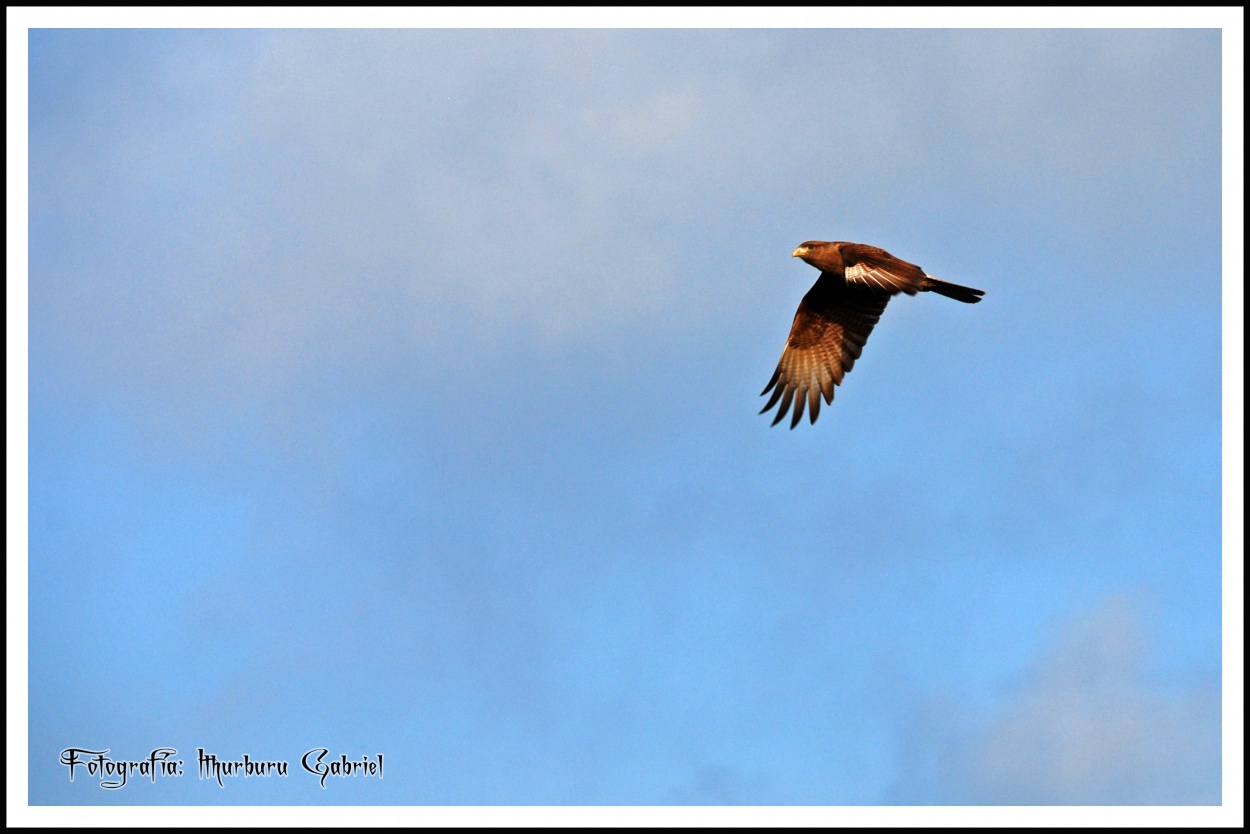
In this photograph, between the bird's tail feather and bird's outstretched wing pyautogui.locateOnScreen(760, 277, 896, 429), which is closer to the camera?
the bird's tail feather

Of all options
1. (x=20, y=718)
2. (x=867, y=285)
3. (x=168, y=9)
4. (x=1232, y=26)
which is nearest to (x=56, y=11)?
(x=168, y=9)

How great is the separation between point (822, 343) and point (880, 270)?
2.09m

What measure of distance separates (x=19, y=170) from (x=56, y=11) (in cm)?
237

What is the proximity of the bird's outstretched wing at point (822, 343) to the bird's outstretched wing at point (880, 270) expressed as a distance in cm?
87

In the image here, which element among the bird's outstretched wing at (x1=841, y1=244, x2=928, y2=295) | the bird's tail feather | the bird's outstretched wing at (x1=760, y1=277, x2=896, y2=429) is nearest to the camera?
the bird's outstretched wing at (x1=841, y1=244, x2=928, y2=295)

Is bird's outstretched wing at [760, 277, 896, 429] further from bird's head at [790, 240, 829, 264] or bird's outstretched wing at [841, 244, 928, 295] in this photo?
bird's outstretched wing at [841, 244, 928, 295]

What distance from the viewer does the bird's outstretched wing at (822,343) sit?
19.4 metres

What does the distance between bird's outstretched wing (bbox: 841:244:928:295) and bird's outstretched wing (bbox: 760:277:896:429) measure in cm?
87

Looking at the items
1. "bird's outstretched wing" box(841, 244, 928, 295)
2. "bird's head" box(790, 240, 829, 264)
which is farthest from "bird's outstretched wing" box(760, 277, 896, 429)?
"bird's outstretched wing" box(841, 244, 928, 295)

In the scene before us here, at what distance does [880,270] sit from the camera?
17766mm

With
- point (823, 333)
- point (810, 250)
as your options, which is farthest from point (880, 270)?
point (823, 333)

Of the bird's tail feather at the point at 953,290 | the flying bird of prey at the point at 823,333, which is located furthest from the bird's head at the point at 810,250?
the bird's tail feather at the point at 953,290

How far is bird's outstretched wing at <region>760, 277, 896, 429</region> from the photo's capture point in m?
19.4

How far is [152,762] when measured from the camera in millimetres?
19234
